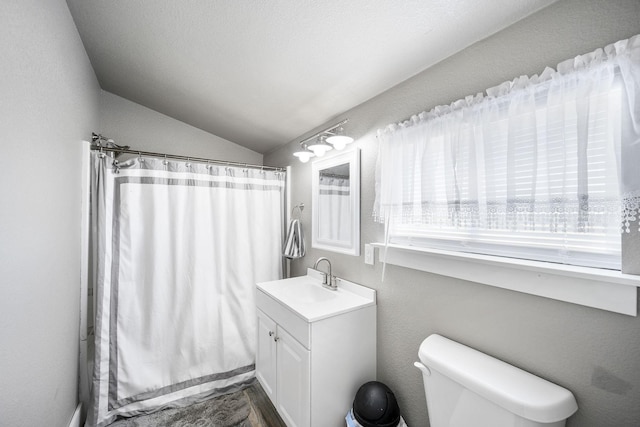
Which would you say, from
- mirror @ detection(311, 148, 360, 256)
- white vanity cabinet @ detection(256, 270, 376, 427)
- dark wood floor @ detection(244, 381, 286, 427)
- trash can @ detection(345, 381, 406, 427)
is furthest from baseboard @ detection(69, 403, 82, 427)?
mirror @ detection(311, 148, 360, 256)

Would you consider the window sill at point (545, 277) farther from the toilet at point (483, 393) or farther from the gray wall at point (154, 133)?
the gray wall at point (154, 133)

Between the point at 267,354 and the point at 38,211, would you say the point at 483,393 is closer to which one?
the point at 267,354

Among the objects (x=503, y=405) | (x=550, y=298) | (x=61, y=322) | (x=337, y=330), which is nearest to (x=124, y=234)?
(x=61, y=322)

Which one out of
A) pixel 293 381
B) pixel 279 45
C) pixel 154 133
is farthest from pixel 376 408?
pixel 154 133

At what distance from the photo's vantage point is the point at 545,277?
2.84 feet

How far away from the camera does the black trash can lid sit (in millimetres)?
1211

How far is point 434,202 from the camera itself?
1.20m

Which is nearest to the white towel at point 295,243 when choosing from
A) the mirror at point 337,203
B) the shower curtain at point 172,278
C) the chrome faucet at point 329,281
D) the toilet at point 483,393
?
the mirror at point 337,203

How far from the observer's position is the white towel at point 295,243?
218 cm

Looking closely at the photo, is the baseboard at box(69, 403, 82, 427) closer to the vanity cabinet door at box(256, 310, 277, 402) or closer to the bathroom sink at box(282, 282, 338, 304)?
the vanity cabinet door at box(256, 310, 277, 402)

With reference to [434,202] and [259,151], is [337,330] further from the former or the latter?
[259,151]

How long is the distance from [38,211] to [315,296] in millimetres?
1544

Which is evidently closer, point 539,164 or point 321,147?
point 539,164

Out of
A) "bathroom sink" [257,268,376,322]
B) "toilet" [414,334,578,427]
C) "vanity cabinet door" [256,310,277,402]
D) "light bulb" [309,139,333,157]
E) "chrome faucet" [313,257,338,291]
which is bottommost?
"vanity cabinet door" [256,310,277,402]
